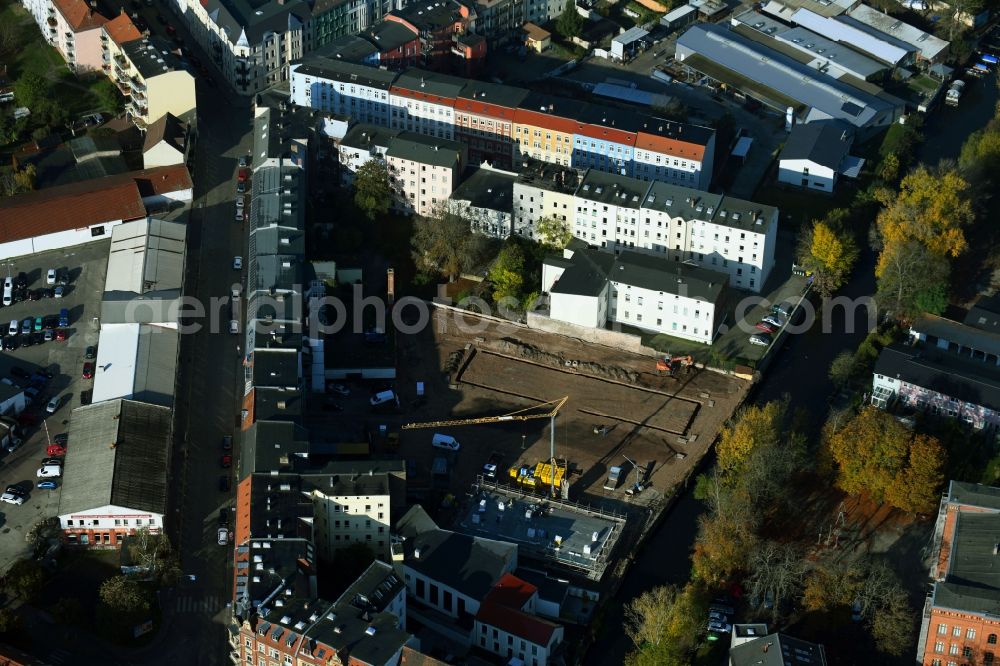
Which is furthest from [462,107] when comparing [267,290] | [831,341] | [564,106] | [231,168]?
[831,341]

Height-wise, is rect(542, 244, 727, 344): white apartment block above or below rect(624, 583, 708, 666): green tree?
above

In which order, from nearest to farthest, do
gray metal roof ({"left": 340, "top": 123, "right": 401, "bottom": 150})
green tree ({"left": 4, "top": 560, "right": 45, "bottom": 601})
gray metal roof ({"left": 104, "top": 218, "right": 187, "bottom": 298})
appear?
green tree ({"left": 4, "top": 560, "right": 45, "bottom": 601}), gray metal roof ({"left": 104, "top": 218, "right": 187, "bottom": 298}), gray metal roof ({"left": 340, "top": 123, "right": 401, "bottom": 150})

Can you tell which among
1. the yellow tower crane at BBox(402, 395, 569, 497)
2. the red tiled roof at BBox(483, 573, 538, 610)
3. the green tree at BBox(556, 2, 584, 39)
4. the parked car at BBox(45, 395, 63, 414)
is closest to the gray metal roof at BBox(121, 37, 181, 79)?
the green tree at BBox(556, 2, 584, 39)

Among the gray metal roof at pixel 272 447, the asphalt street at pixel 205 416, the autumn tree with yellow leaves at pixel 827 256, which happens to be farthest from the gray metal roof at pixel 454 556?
the autumn tree with yellow leaves at pixel 827 256

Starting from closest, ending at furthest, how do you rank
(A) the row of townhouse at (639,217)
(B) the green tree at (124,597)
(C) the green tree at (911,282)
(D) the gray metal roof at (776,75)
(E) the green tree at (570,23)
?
(B) the green tree at (124,597) < (C) the green tree at (911,282) < (A) the row of townhouse at (639,217) < (D) the gray metal roof at (776,75) < (E) the green tree at (570,23)

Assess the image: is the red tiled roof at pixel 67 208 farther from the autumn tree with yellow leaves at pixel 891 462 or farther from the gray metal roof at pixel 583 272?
the autumn tree with yellow leaves at pixel 891 462

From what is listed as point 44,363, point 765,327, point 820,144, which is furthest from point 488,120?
point 44,363

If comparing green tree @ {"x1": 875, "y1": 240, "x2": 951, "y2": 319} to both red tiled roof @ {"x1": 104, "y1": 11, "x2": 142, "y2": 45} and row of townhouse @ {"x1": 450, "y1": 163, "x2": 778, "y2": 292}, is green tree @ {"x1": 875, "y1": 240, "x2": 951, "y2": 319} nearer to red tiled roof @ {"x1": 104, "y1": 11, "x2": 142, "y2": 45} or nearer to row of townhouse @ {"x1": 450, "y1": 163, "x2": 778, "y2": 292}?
row of townhouse @ {"x1": 450, "y1": 163, "x2": 778, "y2": 292}
